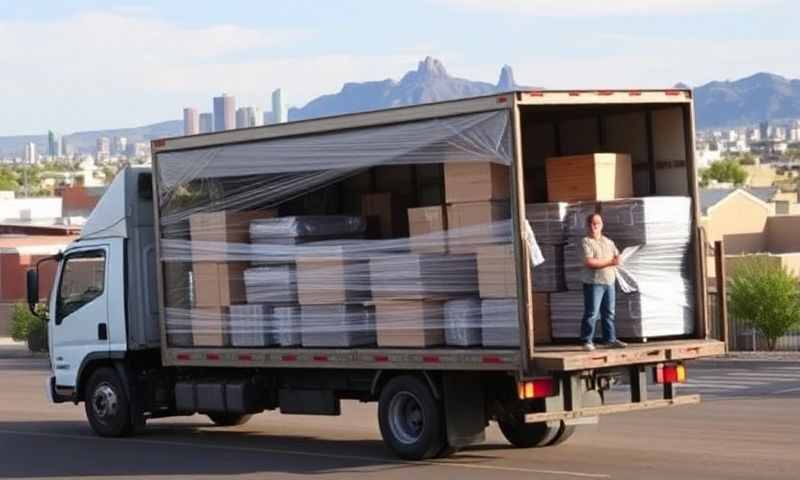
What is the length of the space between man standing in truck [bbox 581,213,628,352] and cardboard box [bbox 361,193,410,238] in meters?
2.95

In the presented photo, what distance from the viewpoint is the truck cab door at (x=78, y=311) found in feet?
64.7

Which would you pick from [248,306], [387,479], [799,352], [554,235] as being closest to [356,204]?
[248,306]

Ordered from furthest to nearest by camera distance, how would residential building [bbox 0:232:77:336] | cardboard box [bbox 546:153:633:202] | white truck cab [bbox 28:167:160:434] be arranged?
residential building [bbox 0:232:77:336]
white truck cab [bbox 28:167:160:434]
cardboard box [bbox 546:153:633:202]

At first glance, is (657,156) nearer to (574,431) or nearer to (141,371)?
(574,431)

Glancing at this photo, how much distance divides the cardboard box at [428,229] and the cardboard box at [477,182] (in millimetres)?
229

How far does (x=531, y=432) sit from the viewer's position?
16.9 m

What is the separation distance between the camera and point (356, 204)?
60.6ft

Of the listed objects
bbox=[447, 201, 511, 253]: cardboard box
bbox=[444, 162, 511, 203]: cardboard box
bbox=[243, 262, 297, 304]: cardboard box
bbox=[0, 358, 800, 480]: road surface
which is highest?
bbox=[444, 162, 511, 203]: cardboard box

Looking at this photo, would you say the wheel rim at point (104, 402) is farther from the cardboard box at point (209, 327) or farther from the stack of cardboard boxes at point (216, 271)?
the stack of cardboard boxes at point (216, 271)

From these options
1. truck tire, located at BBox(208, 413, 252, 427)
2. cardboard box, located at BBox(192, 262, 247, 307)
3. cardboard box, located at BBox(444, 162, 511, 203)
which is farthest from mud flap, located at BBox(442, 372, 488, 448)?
truck tire, located at BBox(208, 413, 252, 427)

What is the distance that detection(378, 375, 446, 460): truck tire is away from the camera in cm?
1549

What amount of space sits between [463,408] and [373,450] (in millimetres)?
1953

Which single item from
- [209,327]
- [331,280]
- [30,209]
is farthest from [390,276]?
[30,209]

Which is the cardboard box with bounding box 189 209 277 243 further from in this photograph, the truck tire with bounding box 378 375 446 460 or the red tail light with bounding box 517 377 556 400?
the red tail light with bounding box 517 377 556 400
